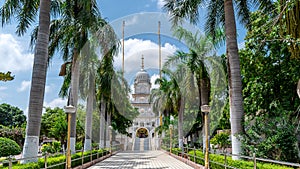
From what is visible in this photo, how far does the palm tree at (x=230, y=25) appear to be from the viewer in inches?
423

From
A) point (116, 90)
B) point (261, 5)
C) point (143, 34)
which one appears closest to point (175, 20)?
point (261, 5)

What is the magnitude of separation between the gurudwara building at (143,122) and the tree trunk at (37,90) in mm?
28756

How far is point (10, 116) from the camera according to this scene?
57938mm

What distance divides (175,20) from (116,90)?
1471 cm

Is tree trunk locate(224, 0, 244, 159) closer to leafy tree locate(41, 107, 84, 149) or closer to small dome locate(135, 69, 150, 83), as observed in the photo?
leafy tree locate(41, 107, 84, 149)

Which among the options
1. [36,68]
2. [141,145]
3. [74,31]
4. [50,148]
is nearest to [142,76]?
[141,145]

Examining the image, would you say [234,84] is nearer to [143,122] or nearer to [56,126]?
[56,126]

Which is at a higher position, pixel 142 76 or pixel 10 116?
pixel 142 76

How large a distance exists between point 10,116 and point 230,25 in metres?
56.0

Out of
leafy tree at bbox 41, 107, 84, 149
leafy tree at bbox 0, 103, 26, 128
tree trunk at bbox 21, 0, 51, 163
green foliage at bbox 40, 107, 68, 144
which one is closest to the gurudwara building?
leafy tree at bbox 41, 107, 84, 149

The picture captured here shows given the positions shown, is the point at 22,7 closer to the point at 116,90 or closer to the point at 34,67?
the point at 34,67

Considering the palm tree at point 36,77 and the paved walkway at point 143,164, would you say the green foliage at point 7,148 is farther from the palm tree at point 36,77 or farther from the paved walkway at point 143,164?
the palm tree at point 36,77

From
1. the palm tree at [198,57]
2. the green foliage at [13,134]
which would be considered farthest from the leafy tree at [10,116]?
the palm tree at [198,57]

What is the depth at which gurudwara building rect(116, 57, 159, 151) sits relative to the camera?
44031mm
